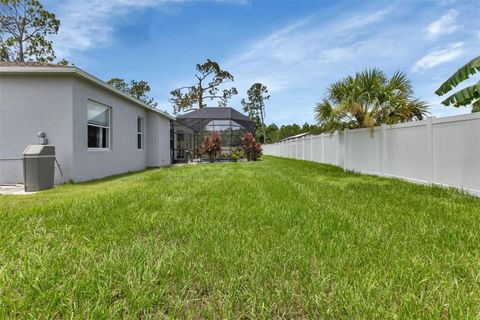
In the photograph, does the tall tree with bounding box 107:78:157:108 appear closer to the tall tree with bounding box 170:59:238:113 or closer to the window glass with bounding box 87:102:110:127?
the tall tree with bounding box 170:59:238:113

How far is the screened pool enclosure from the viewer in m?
20.7

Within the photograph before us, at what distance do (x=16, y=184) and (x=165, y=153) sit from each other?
8977 millimetres

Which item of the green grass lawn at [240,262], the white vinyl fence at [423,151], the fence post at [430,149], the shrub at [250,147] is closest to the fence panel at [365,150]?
the white vinyl fence at [423,151]

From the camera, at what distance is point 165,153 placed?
16969 millimetres

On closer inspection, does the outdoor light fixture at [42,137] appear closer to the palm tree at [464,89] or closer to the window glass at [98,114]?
the window glass at [98,114]

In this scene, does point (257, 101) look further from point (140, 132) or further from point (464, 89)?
point (464, 89)

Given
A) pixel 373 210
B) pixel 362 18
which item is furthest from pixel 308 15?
pixel 373 210

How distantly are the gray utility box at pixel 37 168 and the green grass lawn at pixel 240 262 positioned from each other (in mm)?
3213

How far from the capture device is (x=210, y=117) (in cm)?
2131

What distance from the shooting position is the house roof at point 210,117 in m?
21.3

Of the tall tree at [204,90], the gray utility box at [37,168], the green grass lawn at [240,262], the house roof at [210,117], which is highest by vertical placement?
the tall tree at [204,90]

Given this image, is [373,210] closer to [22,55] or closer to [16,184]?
[16,184]

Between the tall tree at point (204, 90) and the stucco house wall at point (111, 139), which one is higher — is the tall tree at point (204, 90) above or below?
above

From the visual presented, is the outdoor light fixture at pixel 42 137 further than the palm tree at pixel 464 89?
Yes
